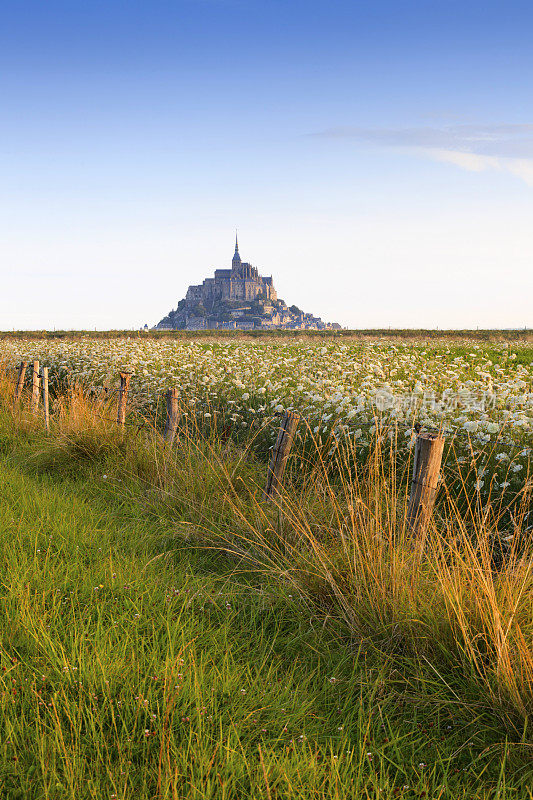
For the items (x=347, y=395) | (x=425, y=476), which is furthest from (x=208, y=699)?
(x=347, y=395)

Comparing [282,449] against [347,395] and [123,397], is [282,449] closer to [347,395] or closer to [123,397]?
[347,395]

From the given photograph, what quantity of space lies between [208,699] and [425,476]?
208 cm

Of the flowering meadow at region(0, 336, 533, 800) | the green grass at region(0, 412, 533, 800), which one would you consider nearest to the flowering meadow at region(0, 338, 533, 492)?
the flowering meadow at region(0, 336, 533, 800)

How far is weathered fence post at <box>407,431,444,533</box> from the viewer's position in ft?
12.9

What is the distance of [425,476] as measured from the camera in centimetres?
398

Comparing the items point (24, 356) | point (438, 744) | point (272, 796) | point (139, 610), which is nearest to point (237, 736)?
point (272, 796)

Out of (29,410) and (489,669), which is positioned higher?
(29,410)

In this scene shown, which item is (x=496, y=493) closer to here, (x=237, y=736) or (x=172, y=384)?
(x=237, y=736)

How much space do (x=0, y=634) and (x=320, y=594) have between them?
205 centimetres

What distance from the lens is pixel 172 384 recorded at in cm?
1127

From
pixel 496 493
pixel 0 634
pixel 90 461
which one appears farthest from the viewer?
pixel 90 461

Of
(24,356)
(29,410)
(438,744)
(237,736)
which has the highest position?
(24,356)

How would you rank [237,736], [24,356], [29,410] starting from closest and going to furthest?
1. [237,736]
2. [29,410]
3. [24,356]

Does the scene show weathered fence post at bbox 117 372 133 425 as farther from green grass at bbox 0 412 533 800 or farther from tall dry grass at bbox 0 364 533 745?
green grass at bbox 0 412 533 800
